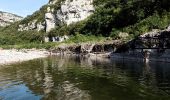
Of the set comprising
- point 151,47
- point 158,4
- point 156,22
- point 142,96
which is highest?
point 158,4

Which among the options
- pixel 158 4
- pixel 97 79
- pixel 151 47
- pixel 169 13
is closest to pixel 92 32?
pixel 158 4

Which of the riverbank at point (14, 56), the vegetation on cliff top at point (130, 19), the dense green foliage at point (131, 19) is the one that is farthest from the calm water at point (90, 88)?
the vegetation on cliff top at point (130, 19)

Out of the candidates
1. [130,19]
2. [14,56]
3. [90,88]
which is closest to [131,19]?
[130,19]

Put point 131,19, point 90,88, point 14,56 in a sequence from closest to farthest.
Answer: point 90,88
point 14,56
point 131,19

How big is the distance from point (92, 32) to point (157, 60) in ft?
323

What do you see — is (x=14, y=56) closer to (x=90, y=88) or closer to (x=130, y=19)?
(x=130, y=19)

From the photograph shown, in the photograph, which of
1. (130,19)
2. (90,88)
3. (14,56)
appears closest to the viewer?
(90,88)

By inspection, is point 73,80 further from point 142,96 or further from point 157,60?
point 157,60

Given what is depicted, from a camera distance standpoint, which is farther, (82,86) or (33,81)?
(33,81)

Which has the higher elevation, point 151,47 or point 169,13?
point 169,13

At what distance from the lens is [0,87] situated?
4081 cm

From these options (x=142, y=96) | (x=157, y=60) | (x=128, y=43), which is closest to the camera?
(x=142, y=96)

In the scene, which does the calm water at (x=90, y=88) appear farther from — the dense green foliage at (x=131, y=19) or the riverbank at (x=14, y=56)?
the dense green foliage at (x=131, y=19)

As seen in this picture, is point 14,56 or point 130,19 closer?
point 14,56
